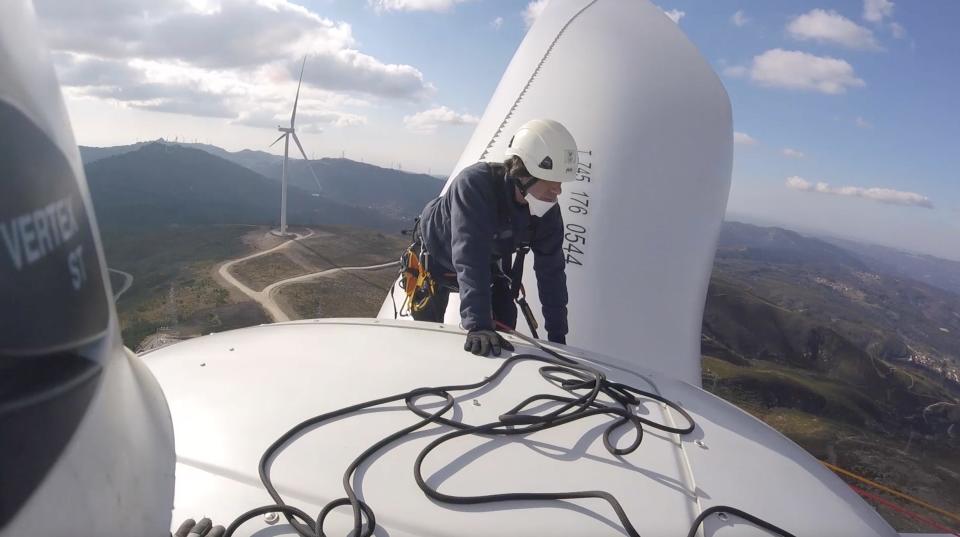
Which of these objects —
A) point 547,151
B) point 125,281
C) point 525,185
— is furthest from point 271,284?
point 547,151

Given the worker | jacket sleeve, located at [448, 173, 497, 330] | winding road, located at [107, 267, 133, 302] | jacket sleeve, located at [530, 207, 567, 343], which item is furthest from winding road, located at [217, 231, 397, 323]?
jacket sleeve, located at [448, 173, 497, 330]

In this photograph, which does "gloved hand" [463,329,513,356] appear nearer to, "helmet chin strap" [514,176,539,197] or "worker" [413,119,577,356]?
"worker" [413,119,577,356]

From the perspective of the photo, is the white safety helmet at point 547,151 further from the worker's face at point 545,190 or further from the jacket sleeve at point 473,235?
the jacket sleeve at point 473,235

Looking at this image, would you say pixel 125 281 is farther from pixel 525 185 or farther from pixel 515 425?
pixel 515 425

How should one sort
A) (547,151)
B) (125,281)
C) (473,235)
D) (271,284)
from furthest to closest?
1. (125,281)
2. (271,284)
3. (547,151)
4. (473,235)

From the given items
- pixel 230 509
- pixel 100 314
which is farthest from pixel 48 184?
pixel 230 509

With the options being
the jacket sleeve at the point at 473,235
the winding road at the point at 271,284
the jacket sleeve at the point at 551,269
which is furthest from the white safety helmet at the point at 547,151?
the winding road at the point at 271,284

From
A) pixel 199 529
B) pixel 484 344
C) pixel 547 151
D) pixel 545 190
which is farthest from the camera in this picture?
pixel 545 190
